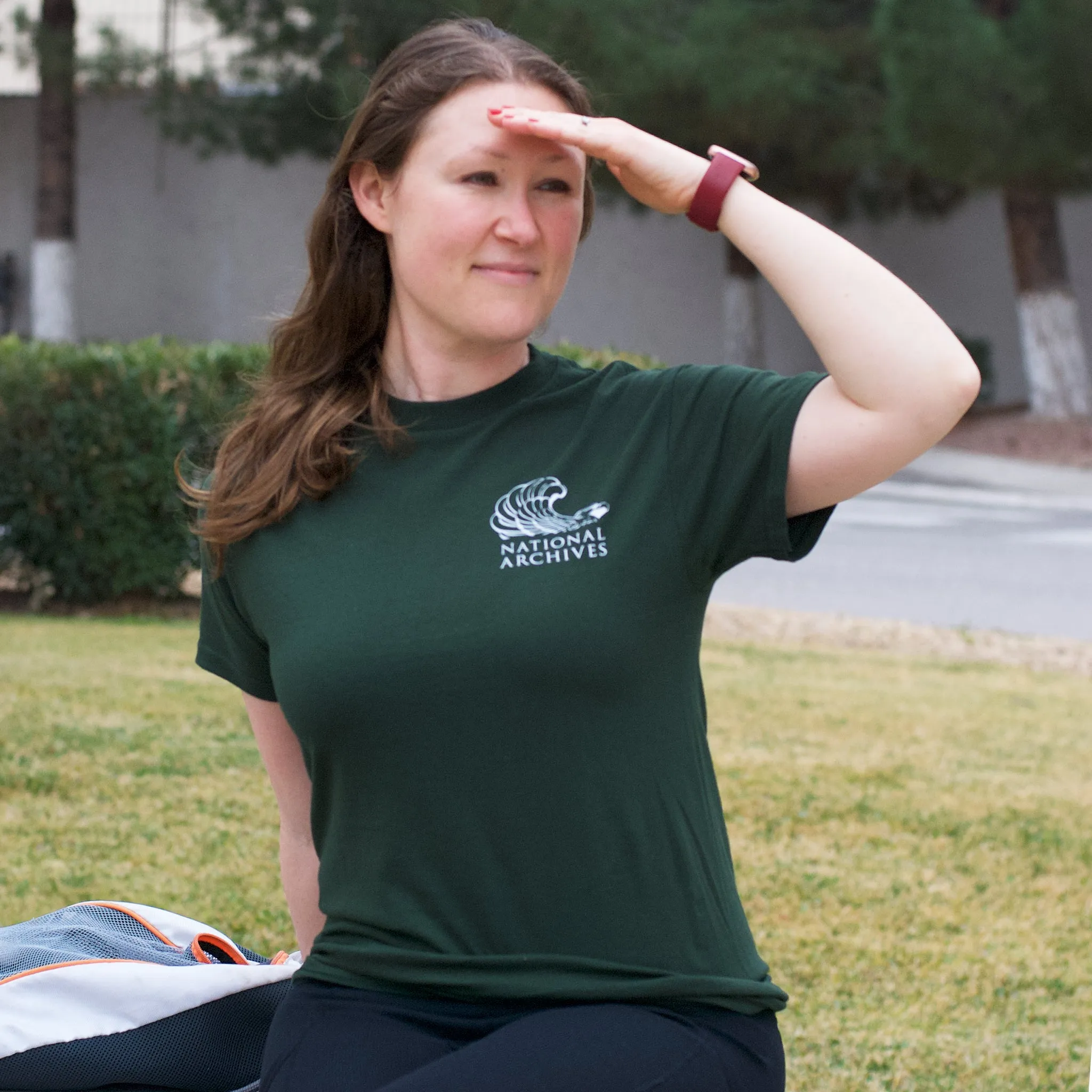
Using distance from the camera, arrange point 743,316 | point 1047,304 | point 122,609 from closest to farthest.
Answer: point 122,609 < point 1047,304 < point 743,316

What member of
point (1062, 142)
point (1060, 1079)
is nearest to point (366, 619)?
point (1060, 1079)

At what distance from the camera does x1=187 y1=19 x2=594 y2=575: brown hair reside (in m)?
2.10

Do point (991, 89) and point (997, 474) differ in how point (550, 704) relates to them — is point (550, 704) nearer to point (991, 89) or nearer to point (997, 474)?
point (991, 89)

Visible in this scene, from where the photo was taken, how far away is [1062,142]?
55.5 feet

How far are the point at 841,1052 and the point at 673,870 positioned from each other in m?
1.82

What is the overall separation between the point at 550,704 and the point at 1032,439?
748 inches

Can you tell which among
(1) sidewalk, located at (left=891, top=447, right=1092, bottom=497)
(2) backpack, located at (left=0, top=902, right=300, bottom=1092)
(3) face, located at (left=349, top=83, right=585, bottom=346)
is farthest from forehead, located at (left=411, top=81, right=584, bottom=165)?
(1) sidewalk, located at (left=891, top=447, right=1092, bottom=497)

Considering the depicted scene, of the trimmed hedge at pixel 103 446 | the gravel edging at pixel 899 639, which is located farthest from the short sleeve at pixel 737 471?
the trimmed hedge at pixel 103 446

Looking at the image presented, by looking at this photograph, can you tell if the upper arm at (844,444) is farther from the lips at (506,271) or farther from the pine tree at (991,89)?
the pine tree at (991,89)

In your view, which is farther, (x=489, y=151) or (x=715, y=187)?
(x=489, y=151)

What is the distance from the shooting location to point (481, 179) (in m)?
2.06

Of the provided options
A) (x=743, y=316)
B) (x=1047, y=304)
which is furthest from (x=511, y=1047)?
(x=743, y=316)

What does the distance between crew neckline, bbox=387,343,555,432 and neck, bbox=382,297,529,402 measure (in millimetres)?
25

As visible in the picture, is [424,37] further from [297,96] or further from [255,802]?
[297,96]
